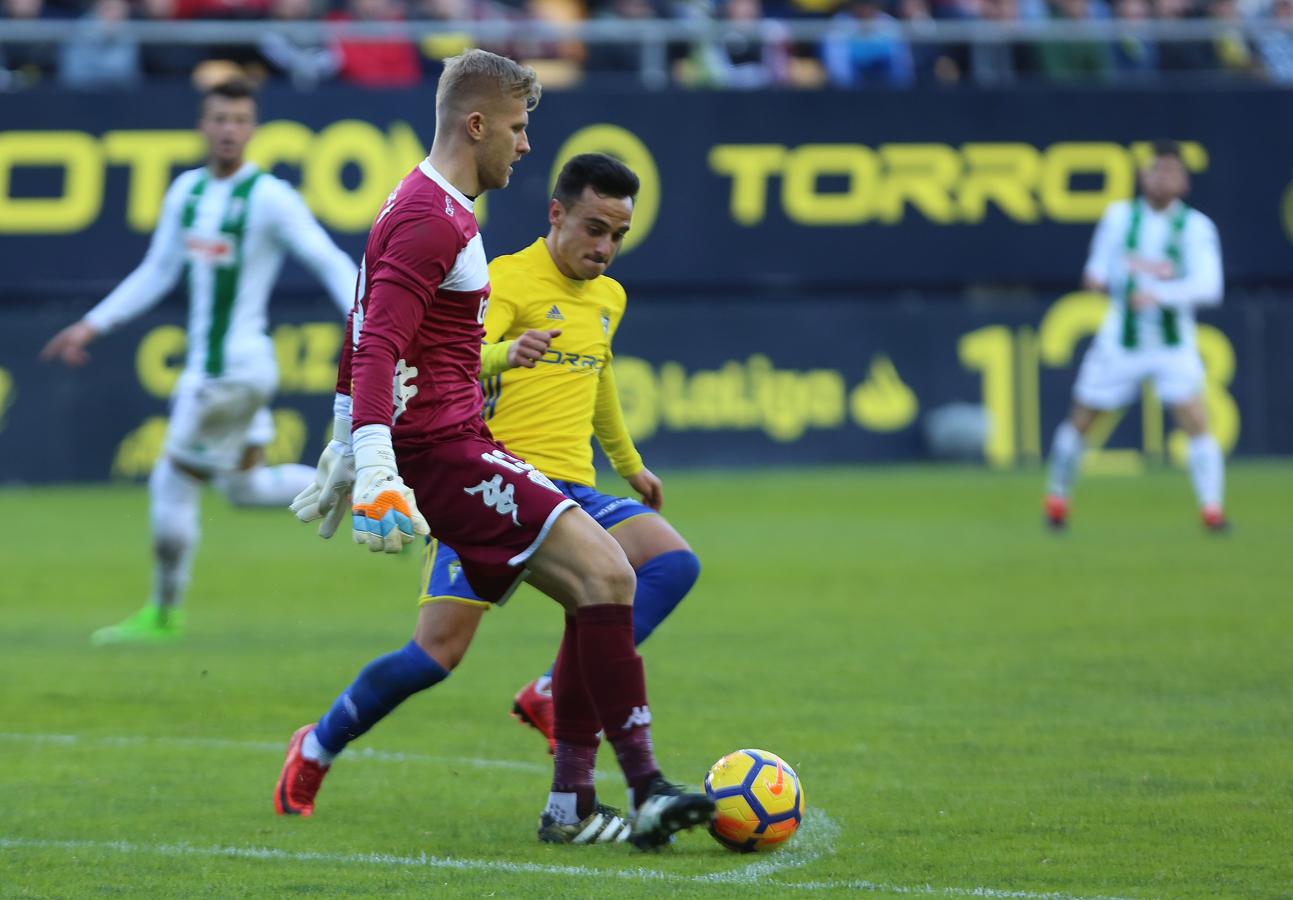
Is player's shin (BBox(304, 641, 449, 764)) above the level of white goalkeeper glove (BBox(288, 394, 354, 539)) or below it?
below

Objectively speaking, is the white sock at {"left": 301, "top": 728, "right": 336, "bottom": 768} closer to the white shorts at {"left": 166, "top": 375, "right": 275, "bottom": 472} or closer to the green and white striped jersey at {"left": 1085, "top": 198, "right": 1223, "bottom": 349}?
the white shorts at {"left": 166, "top": 375, "right": 275, "bottom": 472}

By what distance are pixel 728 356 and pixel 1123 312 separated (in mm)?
5093

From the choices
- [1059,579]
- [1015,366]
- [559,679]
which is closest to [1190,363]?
[1059,579]

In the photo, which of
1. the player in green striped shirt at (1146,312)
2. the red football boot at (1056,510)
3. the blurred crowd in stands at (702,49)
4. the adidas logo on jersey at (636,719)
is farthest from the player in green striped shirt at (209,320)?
the blurred crowd in stands at (702,49)

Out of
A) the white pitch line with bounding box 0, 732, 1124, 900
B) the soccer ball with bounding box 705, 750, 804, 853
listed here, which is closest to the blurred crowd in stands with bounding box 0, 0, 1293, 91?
the white pitch line with bounding box 0, 732, 1124, 900

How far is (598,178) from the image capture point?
582cm

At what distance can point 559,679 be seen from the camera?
568 cm

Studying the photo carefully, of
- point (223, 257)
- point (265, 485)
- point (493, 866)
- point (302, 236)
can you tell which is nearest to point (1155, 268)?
point (265, 485)

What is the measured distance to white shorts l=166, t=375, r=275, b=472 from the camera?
9.66 m

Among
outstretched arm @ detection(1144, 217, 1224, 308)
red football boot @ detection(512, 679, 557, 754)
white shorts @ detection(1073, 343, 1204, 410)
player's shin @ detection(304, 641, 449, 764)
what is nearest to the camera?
player's shin @ detection(304, 641, 449, 764)

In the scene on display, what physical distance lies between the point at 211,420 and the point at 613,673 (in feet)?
16.2

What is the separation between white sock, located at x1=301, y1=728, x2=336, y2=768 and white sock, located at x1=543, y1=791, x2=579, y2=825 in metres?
0.72

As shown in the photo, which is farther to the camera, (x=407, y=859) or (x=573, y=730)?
(x=573, y=730)

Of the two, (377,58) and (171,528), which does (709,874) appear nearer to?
(171,528)
